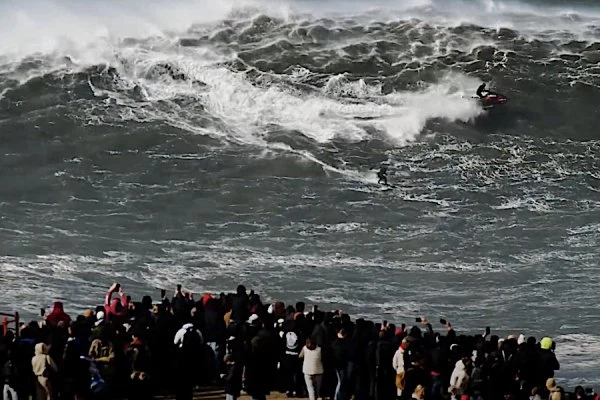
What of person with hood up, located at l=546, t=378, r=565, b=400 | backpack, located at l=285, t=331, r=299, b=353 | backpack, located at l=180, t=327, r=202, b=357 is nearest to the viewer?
person with hood up, located at l=546, t=378, r=565, b=400

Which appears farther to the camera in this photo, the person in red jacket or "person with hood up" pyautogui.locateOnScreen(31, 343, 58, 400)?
the person in red jacket

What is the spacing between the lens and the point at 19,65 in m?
38.9

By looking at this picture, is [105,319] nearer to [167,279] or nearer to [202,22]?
[167,279]

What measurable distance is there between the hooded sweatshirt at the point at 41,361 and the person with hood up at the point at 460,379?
4.24 metres

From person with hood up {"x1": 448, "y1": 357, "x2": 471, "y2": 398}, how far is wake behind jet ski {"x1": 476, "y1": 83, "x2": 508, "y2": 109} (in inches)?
849

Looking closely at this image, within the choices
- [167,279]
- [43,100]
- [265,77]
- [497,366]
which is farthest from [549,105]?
[497,366]

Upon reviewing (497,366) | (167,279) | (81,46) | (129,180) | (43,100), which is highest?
(81,46)

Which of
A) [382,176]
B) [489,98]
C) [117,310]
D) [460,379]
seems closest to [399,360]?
[460,379]

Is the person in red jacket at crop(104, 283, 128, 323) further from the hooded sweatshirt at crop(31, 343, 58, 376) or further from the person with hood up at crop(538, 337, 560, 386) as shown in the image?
the person with hood up at crop(538, 337, 560, 386)

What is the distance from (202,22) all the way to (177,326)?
90.9 ft

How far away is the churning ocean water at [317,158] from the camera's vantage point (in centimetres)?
2316

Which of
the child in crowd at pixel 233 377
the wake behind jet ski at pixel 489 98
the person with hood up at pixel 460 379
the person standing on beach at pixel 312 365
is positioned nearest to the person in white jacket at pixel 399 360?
the person with hood up at pixel 460 379

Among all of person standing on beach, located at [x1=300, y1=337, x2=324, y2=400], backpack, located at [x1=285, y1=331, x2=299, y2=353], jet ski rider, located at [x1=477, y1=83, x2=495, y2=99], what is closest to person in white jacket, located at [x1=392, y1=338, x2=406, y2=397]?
person standing on beach, located at [x1=300, y1=337, x2=324, y2=400]

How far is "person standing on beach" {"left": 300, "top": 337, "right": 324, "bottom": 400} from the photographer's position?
1501 cm
